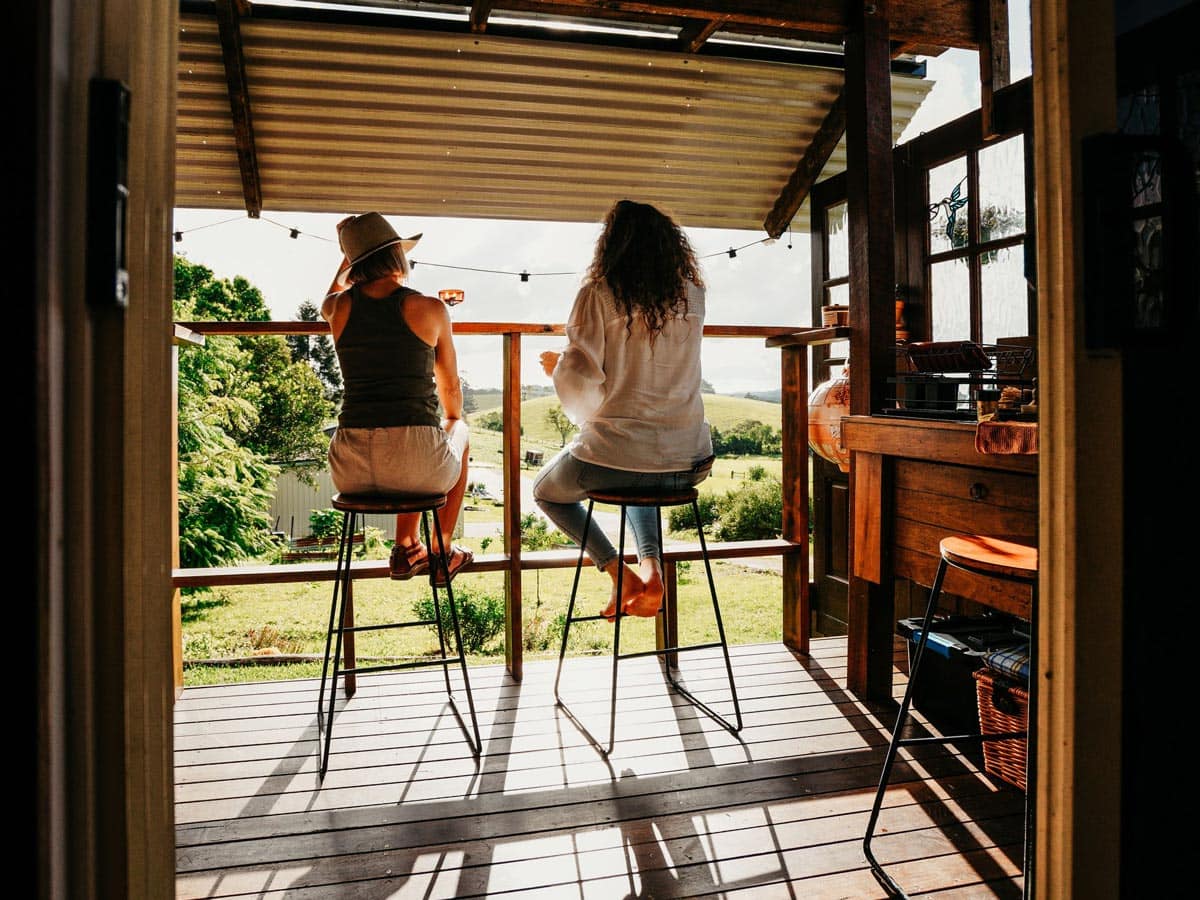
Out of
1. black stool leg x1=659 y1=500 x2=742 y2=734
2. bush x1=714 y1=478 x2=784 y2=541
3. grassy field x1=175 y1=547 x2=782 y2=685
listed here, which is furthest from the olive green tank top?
bush x1=714 y1=478 x2=784 y2=541

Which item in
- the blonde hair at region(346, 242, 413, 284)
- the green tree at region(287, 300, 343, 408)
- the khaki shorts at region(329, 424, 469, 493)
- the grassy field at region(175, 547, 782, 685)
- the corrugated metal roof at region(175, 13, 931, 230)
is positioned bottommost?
the grassy field at region(175, 547, 782, 685)

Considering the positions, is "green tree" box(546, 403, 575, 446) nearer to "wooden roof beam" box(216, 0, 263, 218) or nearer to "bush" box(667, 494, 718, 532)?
"wooden roof beam" box(216, 0, 263, 218)

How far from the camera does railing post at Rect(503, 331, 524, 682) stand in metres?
3.00

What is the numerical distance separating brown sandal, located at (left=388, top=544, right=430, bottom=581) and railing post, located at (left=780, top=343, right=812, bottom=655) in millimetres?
1610

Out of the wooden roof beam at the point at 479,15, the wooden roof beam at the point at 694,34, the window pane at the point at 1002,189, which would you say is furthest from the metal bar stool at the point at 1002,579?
the wooden roof beam at the point at 694,34

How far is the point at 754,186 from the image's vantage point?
5352 millimetres

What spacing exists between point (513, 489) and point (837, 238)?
3457 millimetres

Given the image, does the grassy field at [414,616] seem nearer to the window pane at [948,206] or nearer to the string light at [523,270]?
the string light at [523,270]

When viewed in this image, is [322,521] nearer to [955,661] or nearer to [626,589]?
[626,589]

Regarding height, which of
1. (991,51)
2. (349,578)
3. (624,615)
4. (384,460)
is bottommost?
(624,615)

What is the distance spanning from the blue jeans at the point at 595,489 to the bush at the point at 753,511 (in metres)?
5.77

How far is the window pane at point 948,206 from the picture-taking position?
12.9 feet

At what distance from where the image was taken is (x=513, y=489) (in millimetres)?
3025

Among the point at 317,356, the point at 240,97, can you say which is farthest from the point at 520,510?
the point at 317,356
